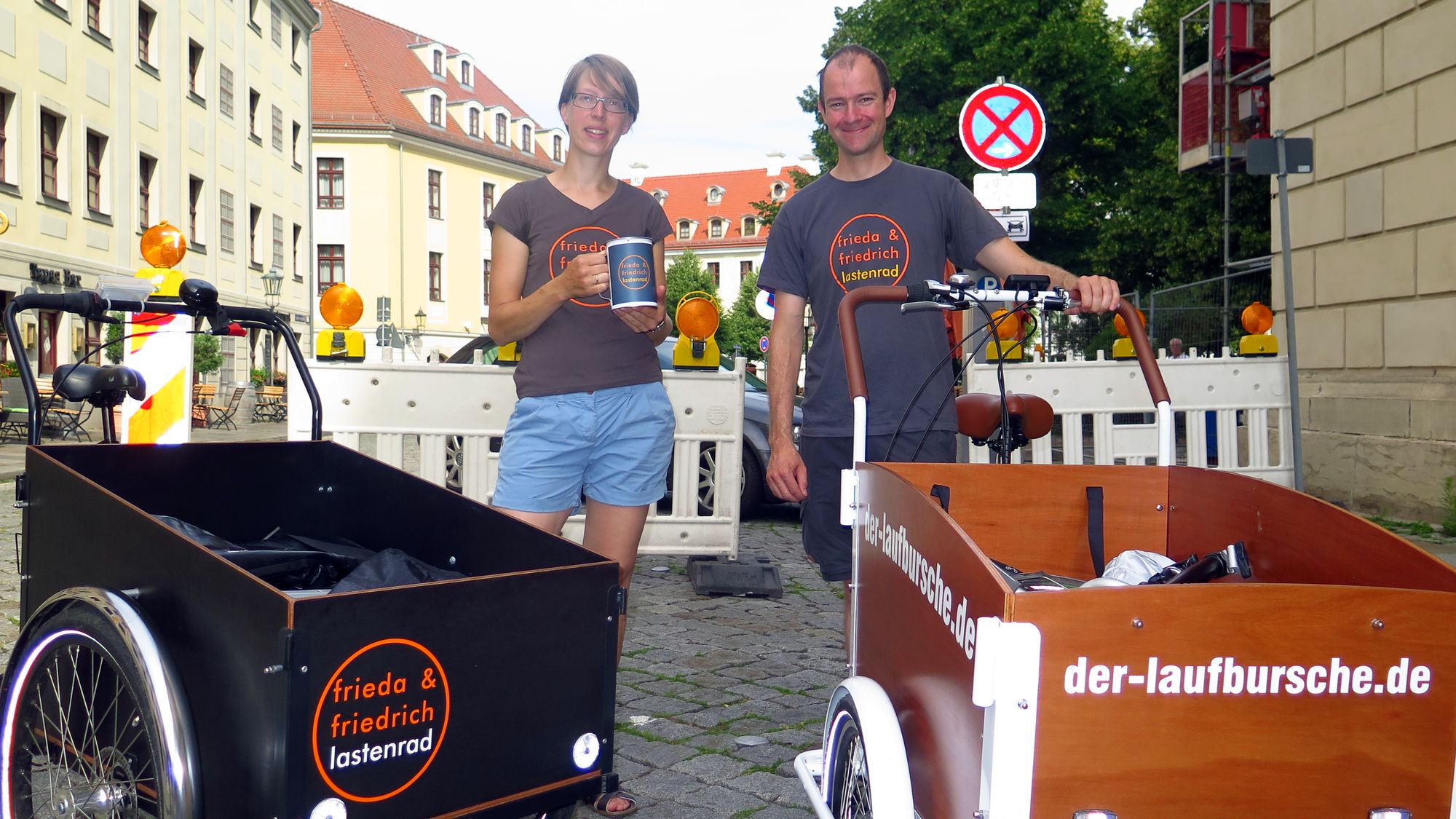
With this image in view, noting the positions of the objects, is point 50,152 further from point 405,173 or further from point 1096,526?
point 405,173

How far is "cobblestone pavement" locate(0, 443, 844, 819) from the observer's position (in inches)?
141

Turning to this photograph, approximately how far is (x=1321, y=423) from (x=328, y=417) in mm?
7522

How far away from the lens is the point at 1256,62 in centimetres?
1945

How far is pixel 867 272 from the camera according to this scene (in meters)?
3.68

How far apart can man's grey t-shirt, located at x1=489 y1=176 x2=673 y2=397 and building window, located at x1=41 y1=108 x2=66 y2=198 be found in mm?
23963

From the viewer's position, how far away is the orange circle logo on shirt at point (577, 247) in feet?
12.0

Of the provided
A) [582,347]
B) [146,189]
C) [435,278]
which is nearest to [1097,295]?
[582,347]

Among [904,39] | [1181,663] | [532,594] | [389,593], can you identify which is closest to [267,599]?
[389,593]

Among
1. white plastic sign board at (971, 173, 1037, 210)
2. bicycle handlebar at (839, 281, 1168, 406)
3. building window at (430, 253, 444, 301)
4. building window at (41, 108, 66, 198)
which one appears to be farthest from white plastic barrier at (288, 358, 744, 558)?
building window at (430, 253, 444, 301)

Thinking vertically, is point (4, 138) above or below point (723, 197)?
below

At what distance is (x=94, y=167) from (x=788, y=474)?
88.0ft

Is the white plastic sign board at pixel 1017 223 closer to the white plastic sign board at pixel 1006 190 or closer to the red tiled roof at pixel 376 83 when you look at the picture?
the white plastic sign board at pixel 1006 190

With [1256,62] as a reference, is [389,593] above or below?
below

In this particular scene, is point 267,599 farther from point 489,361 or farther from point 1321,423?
point 1321,423
